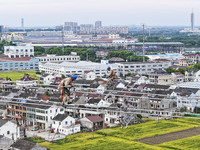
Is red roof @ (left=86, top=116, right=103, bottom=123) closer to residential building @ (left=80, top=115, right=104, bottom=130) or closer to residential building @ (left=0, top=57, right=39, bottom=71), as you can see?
residential building @ (left=80, top=115, right=104, bottom=130)

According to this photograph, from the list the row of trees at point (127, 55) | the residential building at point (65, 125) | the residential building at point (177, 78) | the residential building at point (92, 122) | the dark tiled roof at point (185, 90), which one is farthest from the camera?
the row of trees at point (127, 55)

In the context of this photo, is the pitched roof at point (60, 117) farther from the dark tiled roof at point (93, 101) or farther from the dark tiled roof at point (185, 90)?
the dark tiled roof at point (185, 90)

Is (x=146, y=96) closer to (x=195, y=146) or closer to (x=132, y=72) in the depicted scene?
(x=195, y=146)

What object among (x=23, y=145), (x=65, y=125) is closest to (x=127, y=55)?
(x=65, y=125)

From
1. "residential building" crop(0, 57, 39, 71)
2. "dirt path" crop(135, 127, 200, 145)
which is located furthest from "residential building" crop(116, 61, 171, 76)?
"dirt path" crop(135, 127, 200, 145)

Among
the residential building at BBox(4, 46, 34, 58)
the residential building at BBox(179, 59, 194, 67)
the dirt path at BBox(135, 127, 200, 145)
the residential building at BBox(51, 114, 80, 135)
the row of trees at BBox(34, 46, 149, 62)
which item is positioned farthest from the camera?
the residential building at BBox(4, 46, 34, 58)

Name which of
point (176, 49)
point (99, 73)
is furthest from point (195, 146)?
point (176, 49)

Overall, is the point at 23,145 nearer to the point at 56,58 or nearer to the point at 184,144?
the point at 184,144

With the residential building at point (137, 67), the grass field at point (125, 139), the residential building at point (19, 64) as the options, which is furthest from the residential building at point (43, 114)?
the residential building at point (19, 64)
